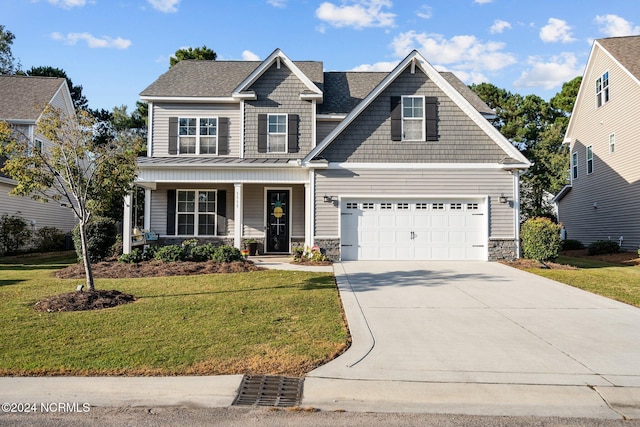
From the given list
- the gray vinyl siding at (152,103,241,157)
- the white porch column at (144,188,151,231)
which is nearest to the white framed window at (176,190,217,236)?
the white porch column at (144,188,151,231)

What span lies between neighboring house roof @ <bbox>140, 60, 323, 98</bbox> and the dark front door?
4627 millimetres

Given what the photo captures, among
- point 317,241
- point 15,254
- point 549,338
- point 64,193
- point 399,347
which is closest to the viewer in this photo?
point 399,347

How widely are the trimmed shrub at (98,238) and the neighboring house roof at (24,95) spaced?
986 centimetres

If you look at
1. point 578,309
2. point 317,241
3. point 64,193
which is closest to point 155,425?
point 64,193

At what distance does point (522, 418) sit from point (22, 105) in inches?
974

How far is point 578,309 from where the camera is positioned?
8055 mm

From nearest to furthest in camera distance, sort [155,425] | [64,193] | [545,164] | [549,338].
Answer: [155,425], [549,338], [64,193], [545,164]

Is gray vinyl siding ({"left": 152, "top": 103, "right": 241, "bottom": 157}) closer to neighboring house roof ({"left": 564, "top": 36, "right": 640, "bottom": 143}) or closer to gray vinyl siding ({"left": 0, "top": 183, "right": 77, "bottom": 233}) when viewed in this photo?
gray vinyl siding ({"left": 0, "top": 183, "right": 77, "bottom": 233})

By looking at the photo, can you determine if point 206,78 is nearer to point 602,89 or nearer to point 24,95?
point 24,95

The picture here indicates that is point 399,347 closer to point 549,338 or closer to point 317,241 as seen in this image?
point 549,338

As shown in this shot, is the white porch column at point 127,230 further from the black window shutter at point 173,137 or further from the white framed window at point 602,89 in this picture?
the white framed window at point 602,89

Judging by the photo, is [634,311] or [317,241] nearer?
[634,311]

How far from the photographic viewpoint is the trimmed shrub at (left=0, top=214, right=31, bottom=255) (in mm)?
17484

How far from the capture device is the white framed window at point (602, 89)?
810 inches
